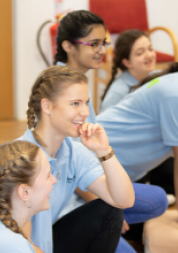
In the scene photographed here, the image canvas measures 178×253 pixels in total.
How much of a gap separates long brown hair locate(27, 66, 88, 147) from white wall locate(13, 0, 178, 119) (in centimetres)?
226

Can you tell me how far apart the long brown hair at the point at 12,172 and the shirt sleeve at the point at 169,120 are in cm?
72

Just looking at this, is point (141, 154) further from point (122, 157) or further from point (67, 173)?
point (67, 173)

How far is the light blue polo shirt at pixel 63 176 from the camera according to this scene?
1.05 metres

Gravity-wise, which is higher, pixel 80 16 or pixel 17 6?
pixel 17 6

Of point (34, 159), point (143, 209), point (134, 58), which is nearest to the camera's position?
point (34, 159)

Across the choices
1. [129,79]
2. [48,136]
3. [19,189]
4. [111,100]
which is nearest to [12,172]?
[19,189]

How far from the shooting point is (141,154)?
1565 mm

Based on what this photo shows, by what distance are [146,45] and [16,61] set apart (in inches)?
58.5

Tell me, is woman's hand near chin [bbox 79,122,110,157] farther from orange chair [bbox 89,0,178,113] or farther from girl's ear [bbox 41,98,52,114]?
orange chair [bbox 89,0,178,113]

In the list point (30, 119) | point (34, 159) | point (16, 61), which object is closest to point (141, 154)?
point (30, 119)

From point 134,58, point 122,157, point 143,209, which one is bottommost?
point 143,209

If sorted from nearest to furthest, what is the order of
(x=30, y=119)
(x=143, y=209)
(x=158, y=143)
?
(x=30, y=119) → (x=143, y=209) → (x=158, y=143)

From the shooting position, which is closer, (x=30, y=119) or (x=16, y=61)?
(x=30, y=119)

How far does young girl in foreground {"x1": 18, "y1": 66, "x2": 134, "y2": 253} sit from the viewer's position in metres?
1.06
